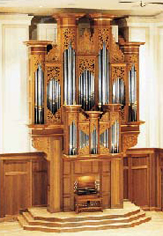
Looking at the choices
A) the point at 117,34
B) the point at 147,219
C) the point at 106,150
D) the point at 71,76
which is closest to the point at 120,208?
the point at 147,219

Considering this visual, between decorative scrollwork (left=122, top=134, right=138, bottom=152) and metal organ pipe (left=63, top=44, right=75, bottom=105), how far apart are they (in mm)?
1090

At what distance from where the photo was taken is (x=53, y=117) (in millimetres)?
8852

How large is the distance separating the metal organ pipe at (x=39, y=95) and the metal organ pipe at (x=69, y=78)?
375 mm

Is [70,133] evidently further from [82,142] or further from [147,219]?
[147,219]

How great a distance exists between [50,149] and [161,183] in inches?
86.3

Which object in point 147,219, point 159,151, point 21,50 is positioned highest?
point 21,50

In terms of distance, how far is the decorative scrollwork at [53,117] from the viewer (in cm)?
882

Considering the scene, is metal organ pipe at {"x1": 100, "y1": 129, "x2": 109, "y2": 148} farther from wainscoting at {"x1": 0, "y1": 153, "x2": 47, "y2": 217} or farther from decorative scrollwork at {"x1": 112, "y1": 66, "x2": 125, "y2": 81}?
wainscoting at {"x1": 0, "y1": 153, "x2": 47, "y2": 217}

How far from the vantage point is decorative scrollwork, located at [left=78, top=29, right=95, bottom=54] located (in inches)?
353

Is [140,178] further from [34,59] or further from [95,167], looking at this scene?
[34,59]

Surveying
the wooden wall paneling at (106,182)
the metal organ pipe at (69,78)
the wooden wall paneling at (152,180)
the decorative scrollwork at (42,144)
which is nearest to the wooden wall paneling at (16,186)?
the decorative scrollwork at (42,144)

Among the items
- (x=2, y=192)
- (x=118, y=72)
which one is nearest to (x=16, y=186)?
(x=2, y=192)

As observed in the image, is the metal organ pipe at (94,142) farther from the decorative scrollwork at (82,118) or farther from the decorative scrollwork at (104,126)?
the decorative scrollwork at (82,118)

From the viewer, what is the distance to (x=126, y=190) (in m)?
9.77
